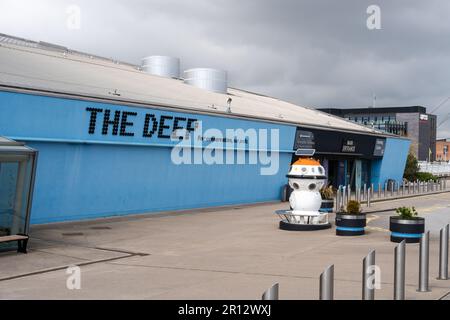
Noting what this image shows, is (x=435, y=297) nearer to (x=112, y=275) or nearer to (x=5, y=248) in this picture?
(x=112, y=275)

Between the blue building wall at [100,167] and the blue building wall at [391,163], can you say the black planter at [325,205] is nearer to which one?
the blue building wall at [100,167]

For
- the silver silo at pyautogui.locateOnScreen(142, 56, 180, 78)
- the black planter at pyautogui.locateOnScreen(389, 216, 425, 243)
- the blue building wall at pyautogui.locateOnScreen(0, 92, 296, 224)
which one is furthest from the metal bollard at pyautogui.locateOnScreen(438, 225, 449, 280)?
the silver silo at pyautogui.locateOnScreen(142, 56, 180, 78)

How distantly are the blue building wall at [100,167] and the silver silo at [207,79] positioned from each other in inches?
385

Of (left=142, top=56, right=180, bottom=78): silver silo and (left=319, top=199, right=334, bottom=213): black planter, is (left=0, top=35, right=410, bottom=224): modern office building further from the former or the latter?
(left=319, top=199, right=334, bottom=213): black planter

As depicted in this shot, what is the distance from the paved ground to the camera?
8258mm

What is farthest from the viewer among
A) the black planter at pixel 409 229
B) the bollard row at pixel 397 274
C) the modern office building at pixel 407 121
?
the modern office building at pixel 407 121

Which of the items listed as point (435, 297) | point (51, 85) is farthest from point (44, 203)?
point (435, 297)

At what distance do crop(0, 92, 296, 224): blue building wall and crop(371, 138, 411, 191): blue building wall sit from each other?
16.6 m

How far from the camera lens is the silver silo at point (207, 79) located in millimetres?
33781

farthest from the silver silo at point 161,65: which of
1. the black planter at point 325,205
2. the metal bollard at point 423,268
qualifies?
the metal bollard at point 423,268

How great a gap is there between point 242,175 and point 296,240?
11.3 m

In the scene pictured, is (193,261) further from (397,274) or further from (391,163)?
(391,163)

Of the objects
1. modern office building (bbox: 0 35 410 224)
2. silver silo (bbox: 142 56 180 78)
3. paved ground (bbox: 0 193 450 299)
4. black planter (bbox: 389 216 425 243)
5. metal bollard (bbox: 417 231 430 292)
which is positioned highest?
silver silo (bbox: 142 56 180 78)

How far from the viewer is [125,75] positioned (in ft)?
92.0
